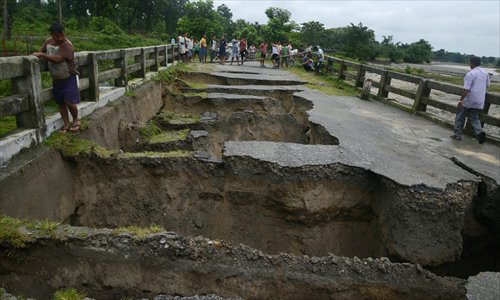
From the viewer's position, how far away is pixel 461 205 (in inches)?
195

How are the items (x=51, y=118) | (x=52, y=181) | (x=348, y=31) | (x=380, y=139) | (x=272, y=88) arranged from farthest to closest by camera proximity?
(x=348, y=31) → (x=272, y=88) → (x=380, y=139) → (x=51, y=118) → (x=52, y=181)

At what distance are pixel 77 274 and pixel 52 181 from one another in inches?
70.2

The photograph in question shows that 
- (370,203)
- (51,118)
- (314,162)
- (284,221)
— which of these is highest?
(51,118)

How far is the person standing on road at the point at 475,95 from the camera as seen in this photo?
7422 millimetres

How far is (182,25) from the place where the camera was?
34531 mm

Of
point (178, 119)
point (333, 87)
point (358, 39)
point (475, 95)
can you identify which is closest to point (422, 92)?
point (475, 95)

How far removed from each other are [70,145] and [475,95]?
7741mm

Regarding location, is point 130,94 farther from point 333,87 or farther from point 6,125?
point 333,87

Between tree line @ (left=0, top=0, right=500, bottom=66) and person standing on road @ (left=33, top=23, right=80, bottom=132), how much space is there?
1434 centimetres

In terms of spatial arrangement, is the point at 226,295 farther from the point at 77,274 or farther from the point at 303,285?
the point at 77,274

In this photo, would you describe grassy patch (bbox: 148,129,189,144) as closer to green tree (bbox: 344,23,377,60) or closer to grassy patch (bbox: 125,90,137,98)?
grassy patch (bbox: 125,90,137,98)

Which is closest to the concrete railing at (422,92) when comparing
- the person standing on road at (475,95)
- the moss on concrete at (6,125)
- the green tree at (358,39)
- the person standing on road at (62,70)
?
the person standing on road at (475,95)

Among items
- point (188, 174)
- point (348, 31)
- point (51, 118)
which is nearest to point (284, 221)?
point (188, 174)

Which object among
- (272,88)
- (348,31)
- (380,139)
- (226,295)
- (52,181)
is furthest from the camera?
(348,31)
